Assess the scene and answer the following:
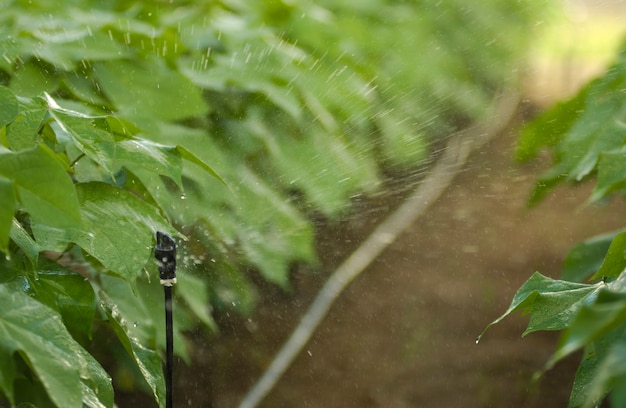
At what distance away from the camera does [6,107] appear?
1.91 feet

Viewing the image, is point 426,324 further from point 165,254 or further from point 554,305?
point 554,305

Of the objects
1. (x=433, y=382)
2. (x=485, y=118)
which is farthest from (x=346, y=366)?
(x=485, y=118)

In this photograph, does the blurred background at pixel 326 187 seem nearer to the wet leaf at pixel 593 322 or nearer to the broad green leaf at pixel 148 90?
the broad green leaf at pixel 148 90

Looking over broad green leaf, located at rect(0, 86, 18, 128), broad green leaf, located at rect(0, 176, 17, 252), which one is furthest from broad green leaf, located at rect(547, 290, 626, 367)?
broad green leaf, located at rect(0, 86, 18, 128)

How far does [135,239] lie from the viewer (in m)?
0.72

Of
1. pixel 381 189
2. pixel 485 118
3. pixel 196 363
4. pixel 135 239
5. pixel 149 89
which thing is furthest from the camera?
pixel 485 118

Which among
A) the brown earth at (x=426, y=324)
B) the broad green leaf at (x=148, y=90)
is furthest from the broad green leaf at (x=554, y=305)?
the brown earth at (x=426, y=324)

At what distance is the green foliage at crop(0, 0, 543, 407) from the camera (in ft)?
1.93

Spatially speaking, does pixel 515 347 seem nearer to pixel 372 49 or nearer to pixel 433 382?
pixel 433 382

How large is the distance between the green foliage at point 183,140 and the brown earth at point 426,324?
13 cm

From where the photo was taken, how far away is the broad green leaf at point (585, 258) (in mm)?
1375

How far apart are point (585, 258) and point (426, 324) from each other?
0.98 meters

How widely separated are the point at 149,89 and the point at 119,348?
17.4 inches

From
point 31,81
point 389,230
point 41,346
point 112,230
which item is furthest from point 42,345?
point 389,230
